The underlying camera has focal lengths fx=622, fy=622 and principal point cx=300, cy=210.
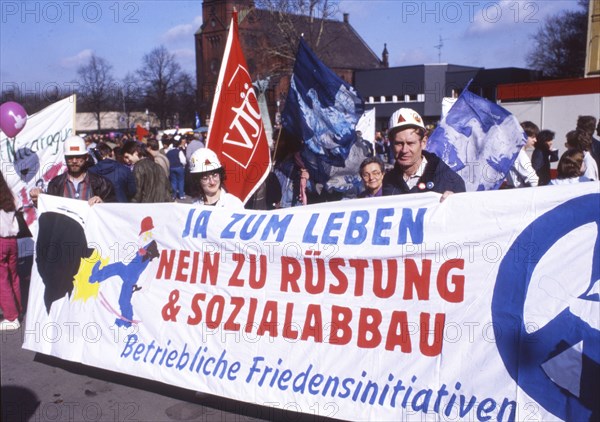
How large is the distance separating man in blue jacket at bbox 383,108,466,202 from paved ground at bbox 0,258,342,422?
1853 mm

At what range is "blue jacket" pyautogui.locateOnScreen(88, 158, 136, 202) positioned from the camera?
24.9 feet

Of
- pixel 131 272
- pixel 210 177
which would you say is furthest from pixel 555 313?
pixel 131 272

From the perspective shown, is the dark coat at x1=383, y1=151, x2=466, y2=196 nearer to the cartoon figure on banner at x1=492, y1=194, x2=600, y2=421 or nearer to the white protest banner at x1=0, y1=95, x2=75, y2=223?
the cartoon figure on banner at x1=492, y1=194, x2=600, y2=421

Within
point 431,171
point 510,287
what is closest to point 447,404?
point 510,287

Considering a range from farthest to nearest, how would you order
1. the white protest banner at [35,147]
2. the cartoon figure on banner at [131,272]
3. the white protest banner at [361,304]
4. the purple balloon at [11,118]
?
1. the white protest banner at [35,147]
2. the purple balloon at [11,118]
3. the cartoon figure on banner at [131,272]
4. the white protest banner at [361,304]

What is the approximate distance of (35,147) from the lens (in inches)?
334

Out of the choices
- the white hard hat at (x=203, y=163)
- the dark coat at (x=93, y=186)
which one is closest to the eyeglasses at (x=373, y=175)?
the white hard hat at (x=203, y=163)

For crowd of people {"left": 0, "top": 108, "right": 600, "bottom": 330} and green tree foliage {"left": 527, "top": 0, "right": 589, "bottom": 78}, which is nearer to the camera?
crowd of people {"left": 0, "top": 108, "right": 600, "bottom": 330}

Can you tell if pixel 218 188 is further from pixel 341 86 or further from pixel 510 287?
pixel 510 287

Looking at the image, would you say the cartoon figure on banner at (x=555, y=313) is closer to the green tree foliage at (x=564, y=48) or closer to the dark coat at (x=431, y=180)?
the dark coat at (x=431, y=180)

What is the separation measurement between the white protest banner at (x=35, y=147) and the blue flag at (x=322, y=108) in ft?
11.7

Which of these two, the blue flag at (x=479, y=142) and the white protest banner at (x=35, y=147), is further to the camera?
the white protest banner at (x=35, y=147)

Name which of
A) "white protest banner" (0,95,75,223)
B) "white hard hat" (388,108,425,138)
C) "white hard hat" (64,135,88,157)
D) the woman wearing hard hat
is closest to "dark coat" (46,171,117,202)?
"white hard hat" (64,135,88,157)

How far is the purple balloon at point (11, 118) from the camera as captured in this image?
25.6ft
